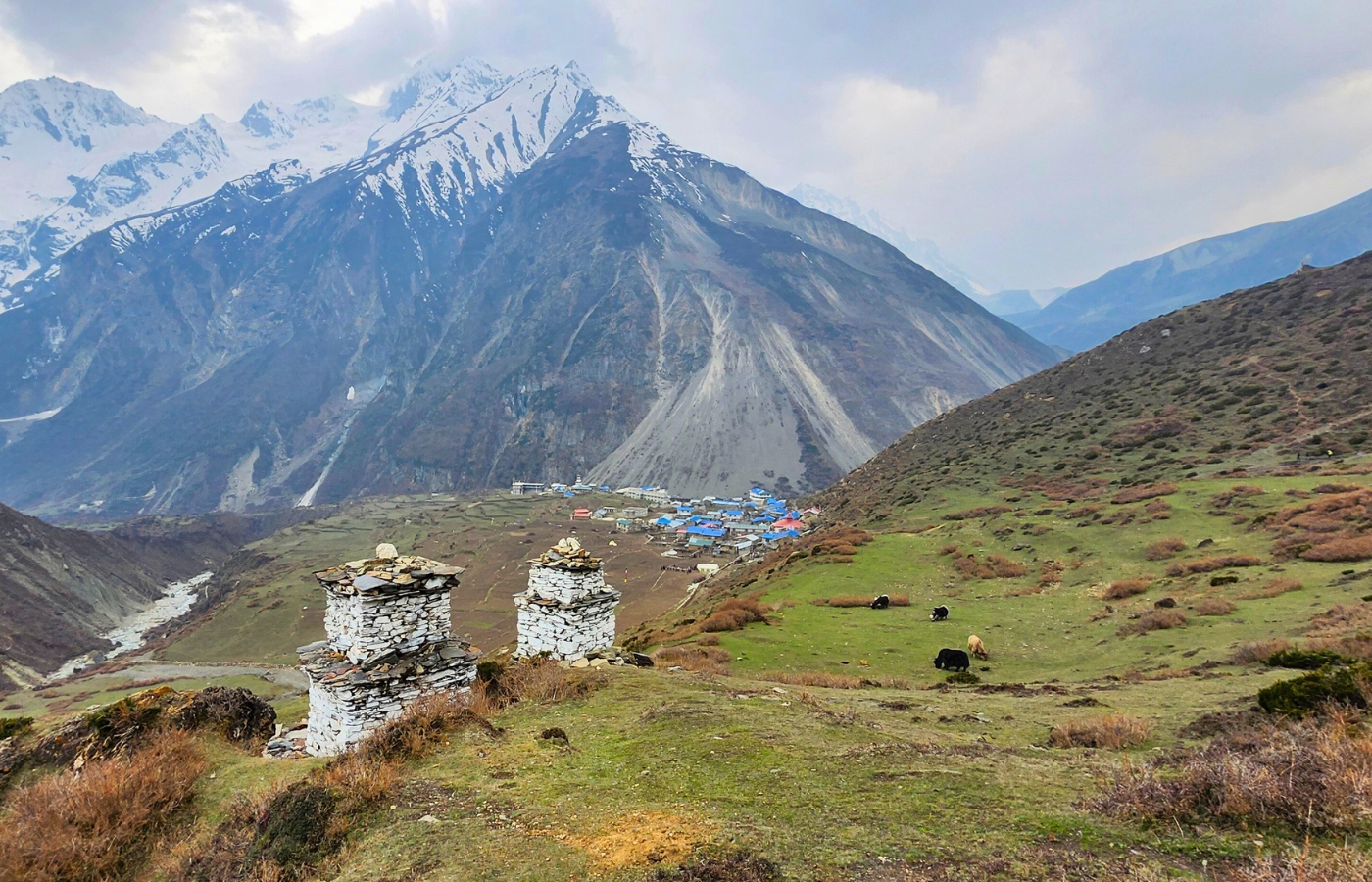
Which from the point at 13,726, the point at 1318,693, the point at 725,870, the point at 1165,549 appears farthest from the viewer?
the point at 1165,549

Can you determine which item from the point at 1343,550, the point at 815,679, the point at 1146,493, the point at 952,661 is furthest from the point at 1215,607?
the point at 1146,493

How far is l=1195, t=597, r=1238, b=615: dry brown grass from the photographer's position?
1494cm

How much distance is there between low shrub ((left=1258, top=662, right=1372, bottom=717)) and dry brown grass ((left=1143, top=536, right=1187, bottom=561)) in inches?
635

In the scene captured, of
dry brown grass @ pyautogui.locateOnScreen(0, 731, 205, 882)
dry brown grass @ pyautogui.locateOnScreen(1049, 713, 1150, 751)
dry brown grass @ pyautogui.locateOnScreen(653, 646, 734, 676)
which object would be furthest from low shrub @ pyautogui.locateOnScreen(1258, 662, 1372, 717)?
dry brown grass @ pyautogui.locateOnScreen(0, 731, 205, 882)

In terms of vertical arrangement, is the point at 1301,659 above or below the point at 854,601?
above

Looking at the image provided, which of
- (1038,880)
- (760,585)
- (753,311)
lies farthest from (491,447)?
(1038,880)

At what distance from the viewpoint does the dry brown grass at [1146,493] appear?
1108 inches

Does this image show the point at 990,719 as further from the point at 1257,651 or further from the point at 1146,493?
the point at 1146,493

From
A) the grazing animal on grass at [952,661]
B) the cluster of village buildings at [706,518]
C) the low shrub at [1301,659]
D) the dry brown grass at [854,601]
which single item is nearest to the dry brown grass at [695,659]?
the grazing animal on grass at [952,661]

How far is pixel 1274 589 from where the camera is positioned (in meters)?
15.5

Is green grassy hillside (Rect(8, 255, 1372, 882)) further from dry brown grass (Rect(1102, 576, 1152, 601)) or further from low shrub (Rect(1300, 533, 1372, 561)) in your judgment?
dry brown grass (Rect(1102, 576, 1152, 601))

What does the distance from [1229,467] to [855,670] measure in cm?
2882

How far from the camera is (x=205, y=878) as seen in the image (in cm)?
635

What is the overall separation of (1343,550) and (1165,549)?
5.30 meters
